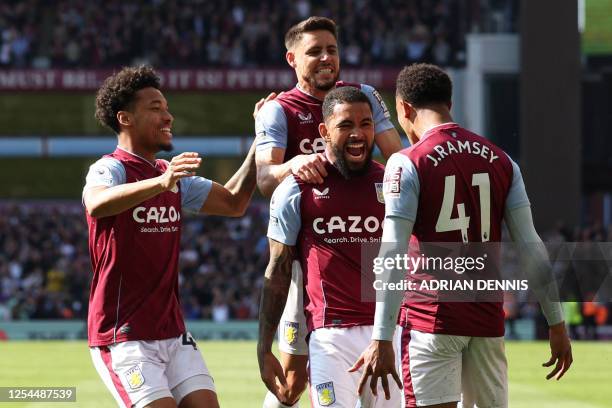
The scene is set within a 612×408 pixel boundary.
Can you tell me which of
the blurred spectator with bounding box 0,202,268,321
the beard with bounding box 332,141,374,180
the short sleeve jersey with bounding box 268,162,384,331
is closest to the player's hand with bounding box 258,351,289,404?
the short sleeve jersey with bounding box 268,162,384,331

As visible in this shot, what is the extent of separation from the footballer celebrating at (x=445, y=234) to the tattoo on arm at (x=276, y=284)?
3.20 ft

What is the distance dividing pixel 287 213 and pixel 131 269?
88cm

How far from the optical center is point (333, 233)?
602 centimetres

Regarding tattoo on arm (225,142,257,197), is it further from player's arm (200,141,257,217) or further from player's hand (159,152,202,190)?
Result: player's hand (159,152,202,190)

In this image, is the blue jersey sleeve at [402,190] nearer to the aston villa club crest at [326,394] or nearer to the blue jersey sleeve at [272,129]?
the aston villa club crest at [326,394]

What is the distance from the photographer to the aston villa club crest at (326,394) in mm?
5797

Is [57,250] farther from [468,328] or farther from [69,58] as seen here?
[468,328]

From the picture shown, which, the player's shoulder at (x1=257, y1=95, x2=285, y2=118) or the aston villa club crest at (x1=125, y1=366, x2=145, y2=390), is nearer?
the aston villa club crest at (x1=125, y1=366, x2=145, y2=390)

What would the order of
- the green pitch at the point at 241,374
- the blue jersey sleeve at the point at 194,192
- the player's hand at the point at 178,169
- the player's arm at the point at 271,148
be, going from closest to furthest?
1. the player's hand at the point at 178,169
2. the blue jersey sleeve at the point at 194,192
3. the player's arm at the point at 271,148
4. the green pitch at the point at 241,374

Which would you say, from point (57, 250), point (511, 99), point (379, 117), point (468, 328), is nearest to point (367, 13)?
point (511, 99)

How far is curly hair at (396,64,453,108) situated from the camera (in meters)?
5.35

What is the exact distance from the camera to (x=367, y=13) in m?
32.7

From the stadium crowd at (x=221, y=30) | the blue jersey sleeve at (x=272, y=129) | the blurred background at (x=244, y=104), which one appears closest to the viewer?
the blue jersey sleeve at (x=272, y=129)

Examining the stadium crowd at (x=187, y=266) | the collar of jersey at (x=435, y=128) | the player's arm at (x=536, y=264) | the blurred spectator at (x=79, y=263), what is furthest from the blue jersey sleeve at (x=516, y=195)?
the blurred spectator at (x=79, y=263)
